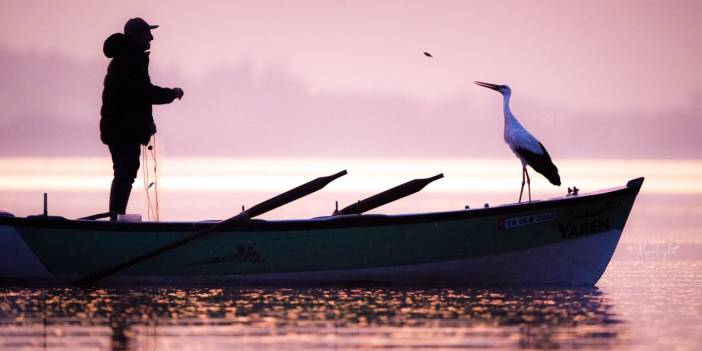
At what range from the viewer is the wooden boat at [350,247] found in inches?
862

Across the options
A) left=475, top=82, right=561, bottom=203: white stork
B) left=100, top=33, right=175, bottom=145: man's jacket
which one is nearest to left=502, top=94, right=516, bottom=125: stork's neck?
left=475, top=82, right=561, bottom=203: white stork

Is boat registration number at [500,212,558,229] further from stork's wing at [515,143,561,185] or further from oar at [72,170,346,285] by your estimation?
oar at [72,170,346,285]

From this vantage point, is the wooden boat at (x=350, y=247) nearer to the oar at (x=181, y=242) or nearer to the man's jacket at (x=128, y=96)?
the oar at (x=181, y=242)

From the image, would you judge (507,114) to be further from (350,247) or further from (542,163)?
(350,247)

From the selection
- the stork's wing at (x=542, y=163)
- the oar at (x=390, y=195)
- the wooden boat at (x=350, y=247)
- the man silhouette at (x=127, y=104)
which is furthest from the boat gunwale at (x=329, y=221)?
the oar at (x=390, y=195)

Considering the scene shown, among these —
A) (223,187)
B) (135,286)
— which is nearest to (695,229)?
(135,286)

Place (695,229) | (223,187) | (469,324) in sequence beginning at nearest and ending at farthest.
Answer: (469,324), (695,229), (223,187)

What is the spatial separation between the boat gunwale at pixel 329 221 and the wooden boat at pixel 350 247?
1 cm

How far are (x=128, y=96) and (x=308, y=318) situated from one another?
16.6 ft

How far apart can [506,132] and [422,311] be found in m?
5.19

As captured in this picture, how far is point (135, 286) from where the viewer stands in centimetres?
2239

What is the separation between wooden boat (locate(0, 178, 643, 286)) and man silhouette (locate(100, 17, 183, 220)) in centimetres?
61

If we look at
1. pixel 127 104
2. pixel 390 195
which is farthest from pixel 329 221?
pixel 127 104

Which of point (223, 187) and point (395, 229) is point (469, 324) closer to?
point (395, 229)
